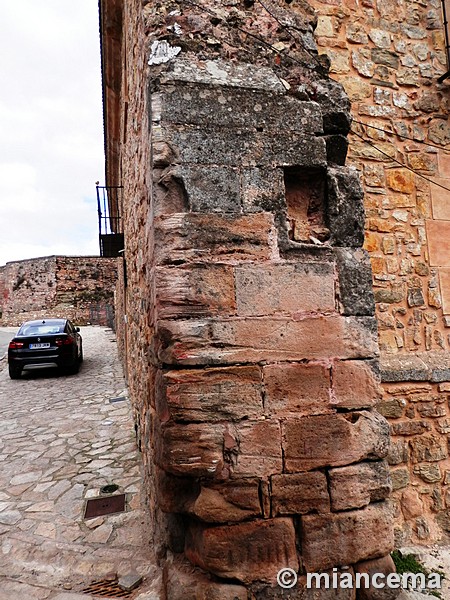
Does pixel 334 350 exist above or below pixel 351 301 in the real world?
below

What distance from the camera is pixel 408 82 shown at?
12.5 feet

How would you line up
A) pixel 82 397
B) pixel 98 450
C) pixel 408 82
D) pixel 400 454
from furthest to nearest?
pixel 82 397, pixel 98 450, pixel 408 82, pixel 400 454

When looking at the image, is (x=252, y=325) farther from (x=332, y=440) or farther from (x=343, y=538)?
(x=343, y=538)

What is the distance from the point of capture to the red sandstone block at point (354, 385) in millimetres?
2059

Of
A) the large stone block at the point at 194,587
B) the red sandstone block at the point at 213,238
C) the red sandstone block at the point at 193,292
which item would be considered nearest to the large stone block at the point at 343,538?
the large stone block at the point at 194,587

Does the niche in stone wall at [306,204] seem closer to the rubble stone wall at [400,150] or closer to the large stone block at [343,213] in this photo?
the large stone block at [343,213]

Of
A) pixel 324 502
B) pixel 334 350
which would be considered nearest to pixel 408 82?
pixel 334 350

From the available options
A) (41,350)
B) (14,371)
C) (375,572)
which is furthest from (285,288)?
(14,371)

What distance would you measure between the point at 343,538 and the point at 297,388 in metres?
0.72

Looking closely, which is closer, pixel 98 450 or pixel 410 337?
pixel 410 337

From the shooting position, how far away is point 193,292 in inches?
77.0

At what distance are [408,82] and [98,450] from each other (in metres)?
4.73

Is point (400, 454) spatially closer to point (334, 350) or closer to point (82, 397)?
point (334, 350)

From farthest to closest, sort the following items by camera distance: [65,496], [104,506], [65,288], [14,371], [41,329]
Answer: [65,288] → [41,329] → [14,371] → [65,496] → [104,506]
